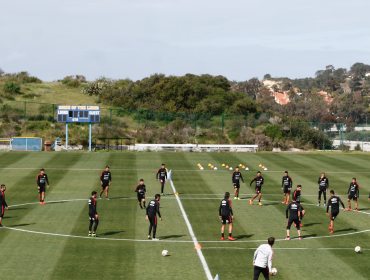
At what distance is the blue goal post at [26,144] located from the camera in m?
53.1

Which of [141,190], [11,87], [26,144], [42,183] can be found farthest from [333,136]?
[11,87]

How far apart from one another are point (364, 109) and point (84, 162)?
10907cm

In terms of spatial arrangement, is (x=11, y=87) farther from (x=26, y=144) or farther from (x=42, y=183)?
(x=42, y=183)

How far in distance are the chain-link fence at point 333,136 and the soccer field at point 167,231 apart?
2248 centimetres

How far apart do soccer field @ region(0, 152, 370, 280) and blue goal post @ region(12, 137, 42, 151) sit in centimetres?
1254

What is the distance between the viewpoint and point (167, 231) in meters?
21.3

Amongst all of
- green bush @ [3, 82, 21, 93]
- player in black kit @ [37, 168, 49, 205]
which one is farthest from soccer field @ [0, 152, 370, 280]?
green bush @ [3, 82, 21, 93]

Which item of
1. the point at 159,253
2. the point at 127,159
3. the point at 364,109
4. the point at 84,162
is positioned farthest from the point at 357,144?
the point at 364,109

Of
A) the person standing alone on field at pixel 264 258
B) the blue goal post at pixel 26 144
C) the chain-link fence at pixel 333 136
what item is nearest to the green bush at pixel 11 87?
the blue goal post at pixel 26 144

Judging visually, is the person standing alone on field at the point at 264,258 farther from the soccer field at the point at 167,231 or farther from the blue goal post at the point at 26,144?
the blue goal post at the point at 26,144

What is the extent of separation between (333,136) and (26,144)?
1565 inches

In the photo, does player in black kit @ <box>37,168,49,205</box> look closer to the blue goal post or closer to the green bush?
the blue goal post

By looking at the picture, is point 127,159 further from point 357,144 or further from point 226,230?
point 357,144

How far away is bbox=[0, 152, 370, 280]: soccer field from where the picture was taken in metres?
16.0
